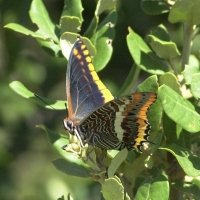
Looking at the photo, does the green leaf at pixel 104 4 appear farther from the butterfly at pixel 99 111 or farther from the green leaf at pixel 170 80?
the green leaf at pixel 170 80

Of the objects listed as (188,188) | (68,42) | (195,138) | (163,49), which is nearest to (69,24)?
(68,42)

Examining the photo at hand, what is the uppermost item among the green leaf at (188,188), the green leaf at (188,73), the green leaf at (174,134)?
the green leaf at (188,73)

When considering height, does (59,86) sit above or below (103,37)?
below

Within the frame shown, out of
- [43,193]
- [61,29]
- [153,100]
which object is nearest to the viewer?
[153,100]

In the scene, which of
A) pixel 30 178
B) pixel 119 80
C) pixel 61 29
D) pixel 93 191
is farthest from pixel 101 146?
pixel 30 178

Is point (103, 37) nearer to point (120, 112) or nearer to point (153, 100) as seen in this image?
point (120, 112)

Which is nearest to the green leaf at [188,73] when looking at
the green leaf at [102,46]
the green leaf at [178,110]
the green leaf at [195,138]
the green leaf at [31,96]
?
the green leaf at [178,110]
